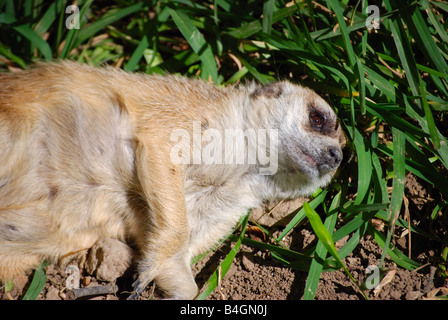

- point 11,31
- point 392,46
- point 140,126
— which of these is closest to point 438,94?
point 392,46

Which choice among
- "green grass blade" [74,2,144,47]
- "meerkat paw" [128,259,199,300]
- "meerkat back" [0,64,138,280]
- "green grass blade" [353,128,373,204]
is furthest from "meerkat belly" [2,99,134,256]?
"green grass blade" [353,128,373,204]

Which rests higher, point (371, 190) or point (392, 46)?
point (392, 46)

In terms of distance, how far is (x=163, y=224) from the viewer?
10.5ft


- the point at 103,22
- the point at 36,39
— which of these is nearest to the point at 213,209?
the point at 103,22

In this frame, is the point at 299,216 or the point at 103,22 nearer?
the point at 299,216

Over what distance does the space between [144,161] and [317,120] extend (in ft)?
5.10

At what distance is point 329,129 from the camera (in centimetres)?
362

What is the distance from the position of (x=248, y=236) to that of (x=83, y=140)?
1.71 meters

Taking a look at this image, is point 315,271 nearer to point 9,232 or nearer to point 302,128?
point 302,128

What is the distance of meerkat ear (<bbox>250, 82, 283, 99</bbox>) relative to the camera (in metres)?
3.74

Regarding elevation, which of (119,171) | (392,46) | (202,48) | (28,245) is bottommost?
(28,245)

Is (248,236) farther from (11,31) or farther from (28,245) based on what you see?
(11,31)

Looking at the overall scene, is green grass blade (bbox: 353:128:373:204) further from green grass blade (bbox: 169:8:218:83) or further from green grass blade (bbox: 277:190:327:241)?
green grass blade (bbox: 169:8:218:83)

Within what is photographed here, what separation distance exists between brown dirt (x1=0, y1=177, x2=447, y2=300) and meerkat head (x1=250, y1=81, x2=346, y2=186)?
611 millimetres
